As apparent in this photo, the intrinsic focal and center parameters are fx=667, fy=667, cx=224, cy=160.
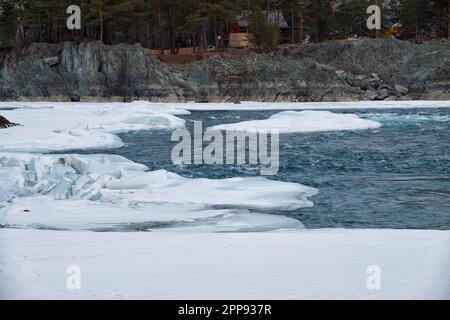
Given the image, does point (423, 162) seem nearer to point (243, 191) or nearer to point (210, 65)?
point (243, 191)

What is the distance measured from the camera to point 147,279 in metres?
6.80

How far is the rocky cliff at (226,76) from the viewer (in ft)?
189

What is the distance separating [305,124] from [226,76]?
27.8m

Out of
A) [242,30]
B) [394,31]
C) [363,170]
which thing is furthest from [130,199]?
[394,31]

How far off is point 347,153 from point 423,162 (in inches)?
121

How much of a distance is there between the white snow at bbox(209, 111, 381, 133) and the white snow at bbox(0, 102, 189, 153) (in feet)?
13.1

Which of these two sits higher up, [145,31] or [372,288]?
[145,31]

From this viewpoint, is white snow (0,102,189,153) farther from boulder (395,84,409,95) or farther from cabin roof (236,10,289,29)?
cabin roof (236,10,289,29)

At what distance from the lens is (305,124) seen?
104ft

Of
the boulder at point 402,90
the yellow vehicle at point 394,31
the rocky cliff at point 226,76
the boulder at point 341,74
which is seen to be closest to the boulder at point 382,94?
the rocky cliff at point 226,76

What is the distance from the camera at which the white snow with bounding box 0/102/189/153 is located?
78.4ft

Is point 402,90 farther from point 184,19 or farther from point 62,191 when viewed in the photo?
point 62,191

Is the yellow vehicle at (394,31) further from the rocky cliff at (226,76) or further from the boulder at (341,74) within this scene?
the boulder at (341,74)

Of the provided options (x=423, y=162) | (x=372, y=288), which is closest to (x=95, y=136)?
(x=423, y=162)
